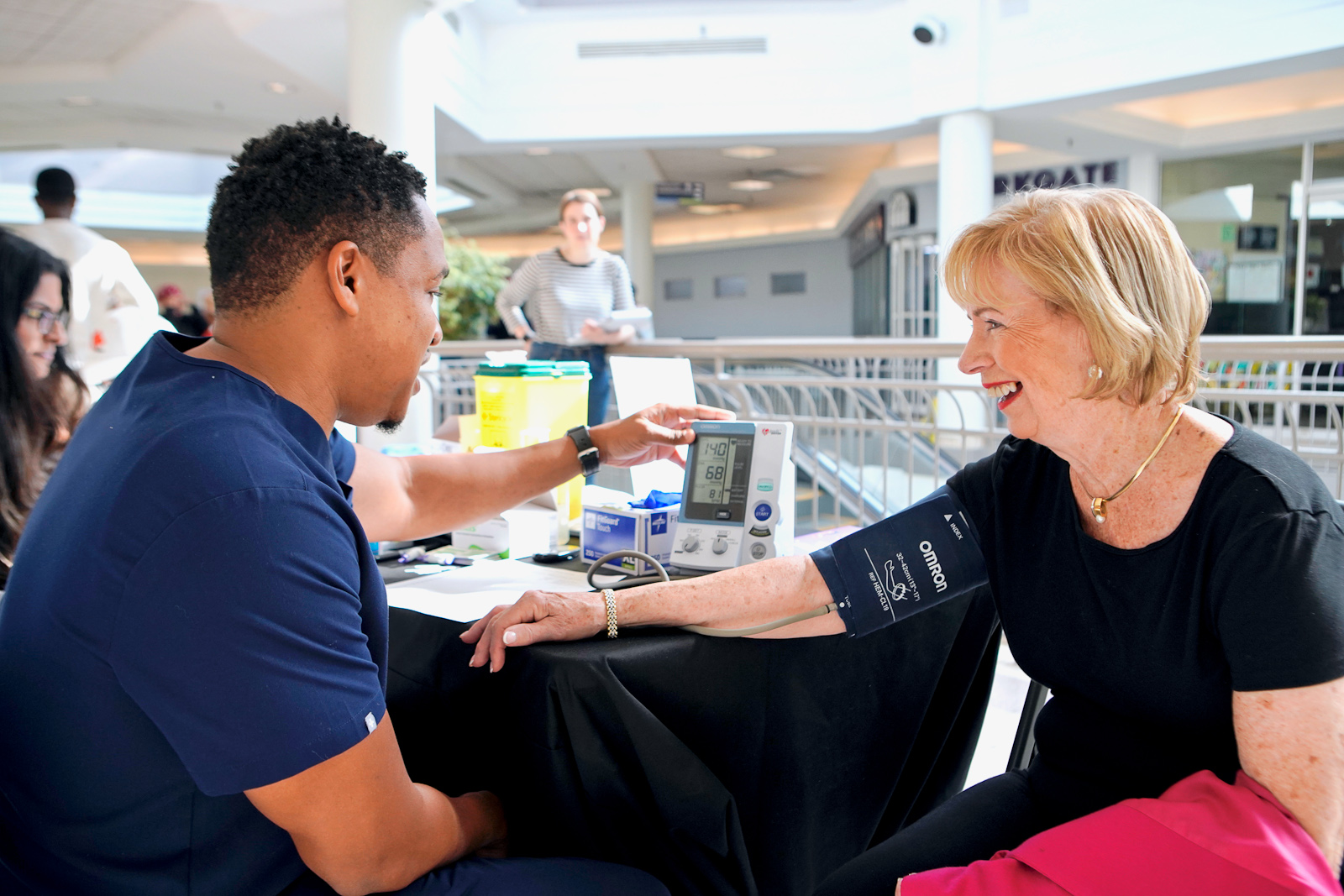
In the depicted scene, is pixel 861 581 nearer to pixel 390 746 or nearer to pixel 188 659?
pixel 390 746

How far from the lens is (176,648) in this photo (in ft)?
2.68

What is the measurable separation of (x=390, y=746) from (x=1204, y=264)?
1199cm

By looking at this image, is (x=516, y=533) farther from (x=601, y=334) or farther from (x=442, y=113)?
(x=442, y=113)

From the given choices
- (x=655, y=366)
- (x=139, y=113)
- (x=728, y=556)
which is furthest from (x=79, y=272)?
(x=139, y=113)

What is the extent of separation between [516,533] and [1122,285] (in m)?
1.23

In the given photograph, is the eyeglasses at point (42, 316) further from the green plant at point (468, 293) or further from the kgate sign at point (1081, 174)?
the kgate sign at point (1081, 174)

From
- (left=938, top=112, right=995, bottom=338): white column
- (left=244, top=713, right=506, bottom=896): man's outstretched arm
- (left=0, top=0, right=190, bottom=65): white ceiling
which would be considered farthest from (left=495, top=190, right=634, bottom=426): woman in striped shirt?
(left=938, top=112, right=995, bottom=338): white column

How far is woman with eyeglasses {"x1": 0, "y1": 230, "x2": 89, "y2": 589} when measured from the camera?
6.21 feet

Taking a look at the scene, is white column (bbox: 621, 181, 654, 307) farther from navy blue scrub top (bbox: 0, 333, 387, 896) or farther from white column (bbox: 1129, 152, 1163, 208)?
navy blue scrub top (bbox: 0, 333, 387, 896)

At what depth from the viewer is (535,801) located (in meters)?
1.25

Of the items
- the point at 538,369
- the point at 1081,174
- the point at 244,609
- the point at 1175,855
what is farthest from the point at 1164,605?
the point at 1081,174

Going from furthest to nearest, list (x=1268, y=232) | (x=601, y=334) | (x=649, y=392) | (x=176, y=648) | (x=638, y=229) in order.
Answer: (x=638, y=229)
(x=1268, y=232)
(x=601, y=334)
(x=649, y=392)
(x=176, y=648)

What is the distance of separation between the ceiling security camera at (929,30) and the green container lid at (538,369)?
798 centimetres

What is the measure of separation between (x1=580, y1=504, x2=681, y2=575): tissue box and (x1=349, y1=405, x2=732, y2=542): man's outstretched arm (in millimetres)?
127
